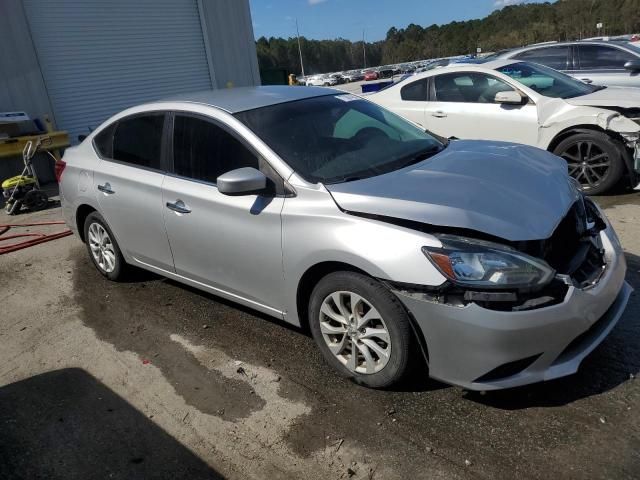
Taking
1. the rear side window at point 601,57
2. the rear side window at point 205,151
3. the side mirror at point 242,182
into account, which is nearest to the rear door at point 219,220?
the rear side window at point 205,151

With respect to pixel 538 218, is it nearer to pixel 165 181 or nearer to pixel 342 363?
pixel 342 363

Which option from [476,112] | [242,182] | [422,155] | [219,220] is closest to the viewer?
[242,182]

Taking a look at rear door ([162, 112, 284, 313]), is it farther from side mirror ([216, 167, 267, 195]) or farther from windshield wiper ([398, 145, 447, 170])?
windshield wiper ([398, 145, 447, 170])

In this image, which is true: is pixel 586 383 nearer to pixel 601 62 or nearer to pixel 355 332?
pixel 355 332

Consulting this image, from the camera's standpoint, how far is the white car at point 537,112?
577 cm

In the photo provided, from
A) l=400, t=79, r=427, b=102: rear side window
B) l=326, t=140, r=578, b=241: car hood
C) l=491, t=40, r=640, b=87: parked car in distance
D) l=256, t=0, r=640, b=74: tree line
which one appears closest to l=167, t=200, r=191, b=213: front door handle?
l=326, t=140, r=578, b=241: car hood

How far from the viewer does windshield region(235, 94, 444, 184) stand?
10.5 feet

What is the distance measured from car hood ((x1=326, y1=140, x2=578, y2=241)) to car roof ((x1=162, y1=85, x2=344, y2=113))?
41.9 inches

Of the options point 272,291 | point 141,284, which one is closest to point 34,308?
point 141,284

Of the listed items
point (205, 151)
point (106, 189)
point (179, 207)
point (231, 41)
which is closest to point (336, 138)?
point (205, 151)

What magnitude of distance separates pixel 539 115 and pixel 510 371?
4516 mm

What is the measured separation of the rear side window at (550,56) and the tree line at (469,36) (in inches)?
866

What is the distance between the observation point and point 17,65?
11203 millimetres

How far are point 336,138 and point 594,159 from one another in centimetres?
381
